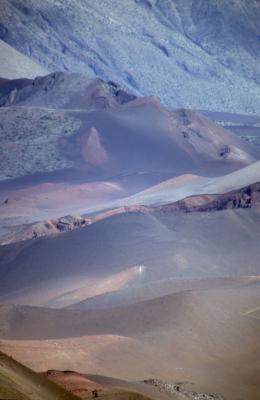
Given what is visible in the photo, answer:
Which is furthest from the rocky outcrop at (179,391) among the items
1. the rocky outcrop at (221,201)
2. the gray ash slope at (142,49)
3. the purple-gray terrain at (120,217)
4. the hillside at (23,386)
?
the gray ash slope at (142,49)

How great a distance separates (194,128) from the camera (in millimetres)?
59375

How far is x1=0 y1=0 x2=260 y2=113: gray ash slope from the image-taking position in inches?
4262

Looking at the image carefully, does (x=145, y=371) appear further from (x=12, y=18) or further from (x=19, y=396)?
(x=12, y=18)

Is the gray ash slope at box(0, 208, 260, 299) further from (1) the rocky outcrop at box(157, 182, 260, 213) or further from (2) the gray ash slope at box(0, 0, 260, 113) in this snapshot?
(2) the gray ash slope at box(0, 0, 260, 113)

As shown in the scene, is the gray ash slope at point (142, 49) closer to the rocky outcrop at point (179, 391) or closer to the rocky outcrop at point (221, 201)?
the rocky outcrop at point (221, 201)

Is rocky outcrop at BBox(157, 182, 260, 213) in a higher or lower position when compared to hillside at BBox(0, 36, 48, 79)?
lower

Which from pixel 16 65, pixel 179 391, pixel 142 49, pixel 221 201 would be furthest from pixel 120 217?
pixel 142 49

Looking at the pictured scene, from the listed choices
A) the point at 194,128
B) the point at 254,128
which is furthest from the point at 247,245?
the point at 254,128

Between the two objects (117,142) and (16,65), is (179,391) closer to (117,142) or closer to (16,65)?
(117,142)

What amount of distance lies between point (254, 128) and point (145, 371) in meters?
78.7

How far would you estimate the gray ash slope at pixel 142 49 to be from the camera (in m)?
108

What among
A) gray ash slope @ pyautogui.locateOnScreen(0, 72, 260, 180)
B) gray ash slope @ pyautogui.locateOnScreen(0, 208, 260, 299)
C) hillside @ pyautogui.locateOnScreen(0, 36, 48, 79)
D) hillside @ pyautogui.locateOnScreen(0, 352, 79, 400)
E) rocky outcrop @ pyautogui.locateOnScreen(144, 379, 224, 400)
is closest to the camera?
hillside @ pyautogui.locateOnScreen(0, 352, 79, 400)

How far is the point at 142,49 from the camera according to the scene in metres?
114

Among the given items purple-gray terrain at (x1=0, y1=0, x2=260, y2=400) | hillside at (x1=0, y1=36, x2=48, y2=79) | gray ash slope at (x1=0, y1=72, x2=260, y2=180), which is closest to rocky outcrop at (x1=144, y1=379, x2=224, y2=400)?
purple-gray terrain at (x1=0, y1=0, x2=260, y2=400)
